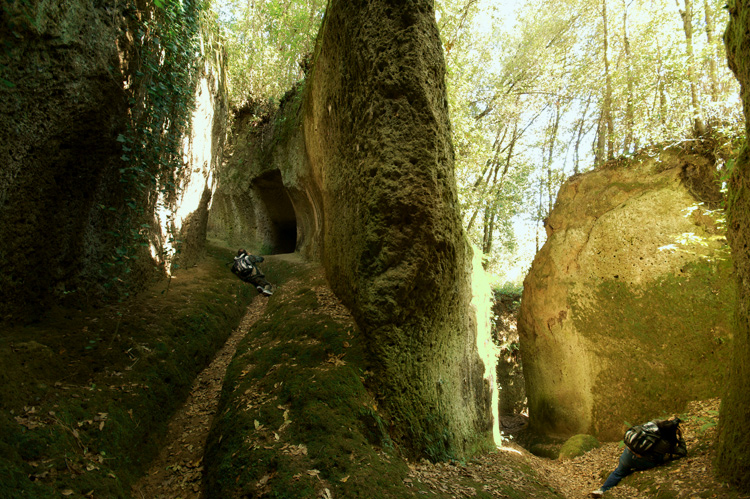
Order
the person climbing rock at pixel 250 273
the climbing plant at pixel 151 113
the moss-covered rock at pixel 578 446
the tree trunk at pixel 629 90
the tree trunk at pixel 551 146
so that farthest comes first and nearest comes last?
the tree trunk at pixel 551 146 < the tree trunk at pixel 629 90 < the person climbing rock at pixel 250 273 < the moss-covered rock at pixel 578 446 < the climbing plant at pixel 151 113

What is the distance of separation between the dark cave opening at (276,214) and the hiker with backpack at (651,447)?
1094 cm

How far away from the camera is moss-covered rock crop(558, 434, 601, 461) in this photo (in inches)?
319

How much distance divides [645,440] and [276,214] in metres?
12.6

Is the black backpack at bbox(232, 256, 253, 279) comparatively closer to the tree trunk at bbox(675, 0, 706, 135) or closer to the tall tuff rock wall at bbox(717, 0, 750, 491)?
the tall tuff rock wall at bbox(717, 0, 750, 491)

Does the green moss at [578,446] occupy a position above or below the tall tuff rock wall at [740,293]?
below

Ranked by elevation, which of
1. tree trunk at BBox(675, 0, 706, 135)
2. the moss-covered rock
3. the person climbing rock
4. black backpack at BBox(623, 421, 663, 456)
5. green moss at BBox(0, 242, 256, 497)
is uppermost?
tree trunk at BBox(675, 0, 706, 135)

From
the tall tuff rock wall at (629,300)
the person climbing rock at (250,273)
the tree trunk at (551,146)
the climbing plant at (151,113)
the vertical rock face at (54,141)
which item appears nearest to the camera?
the vertical rock face at (54,141)

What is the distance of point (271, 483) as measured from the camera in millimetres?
3375

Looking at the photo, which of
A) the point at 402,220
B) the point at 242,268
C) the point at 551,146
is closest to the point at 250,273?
the point at 242,268

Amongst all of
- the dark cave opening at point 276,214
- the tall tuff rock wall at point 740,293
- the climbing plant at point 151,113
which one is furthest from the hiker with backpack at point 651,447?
the dark cave opening at point 276,214

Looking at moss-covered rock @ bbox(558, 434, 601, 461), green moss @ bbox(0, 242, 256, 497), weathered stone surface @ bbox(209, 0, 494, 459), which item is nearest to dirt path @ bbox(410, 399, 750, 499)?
weathered stone surface @ bbox(209, 0, 494, 459)

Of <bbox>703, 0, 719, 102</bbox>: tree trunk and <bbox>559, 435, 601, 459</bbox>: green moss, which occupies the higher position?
<bbox>703, 0, 719, 102</bbox>: tree trunk

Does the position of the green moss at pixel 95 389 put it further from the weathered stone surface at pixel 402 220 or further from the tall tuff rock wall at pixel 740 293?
the tall tuff rock wall at pixel 740 293

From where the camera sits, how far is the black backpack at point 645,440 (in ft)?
17.1
